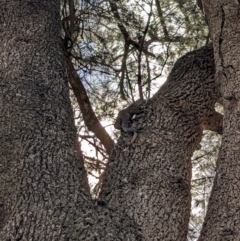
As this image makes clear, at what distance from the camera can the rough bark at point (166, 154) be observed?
115 cm

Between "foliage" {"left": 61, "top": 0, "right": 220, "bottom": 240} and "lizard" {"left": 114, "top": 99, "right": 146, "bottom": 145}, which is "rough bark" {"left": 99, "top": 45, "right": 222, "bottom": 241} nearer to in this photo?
"lizard" {"left": 114, "top": 99, "right": 146, "bottom": 145}

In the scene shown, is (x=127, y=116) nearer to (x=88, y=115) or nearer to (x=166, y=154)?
(x=166, y=154)

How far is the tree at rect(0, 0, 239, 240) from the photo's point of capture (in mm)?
1081

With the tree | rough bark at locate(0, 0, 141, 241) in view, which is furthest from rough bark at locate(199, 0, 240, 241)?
rough bark at locate(0, 0, 141, 241)

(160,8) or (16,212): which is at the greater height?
(160,8)

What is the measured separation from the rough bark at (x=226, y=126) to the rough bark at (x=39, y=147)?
18 centimetres

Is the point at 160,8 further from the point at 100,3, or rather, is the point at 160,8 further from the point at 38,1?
the point at 38,1

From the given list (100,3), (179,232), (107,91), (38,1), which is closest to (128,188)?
(179,232)

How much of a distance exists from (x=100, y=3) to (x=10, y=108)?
1.15m

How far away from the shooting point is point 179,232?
1145 mm

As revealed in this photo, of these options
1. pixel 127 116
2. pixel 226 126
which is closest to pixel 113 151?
pixel 127 116

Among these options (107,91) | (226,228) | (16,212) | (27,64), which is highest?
(107,91)

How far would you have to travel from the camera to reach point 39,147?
123 centimetres

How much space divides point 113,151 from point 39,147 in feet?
0.76
